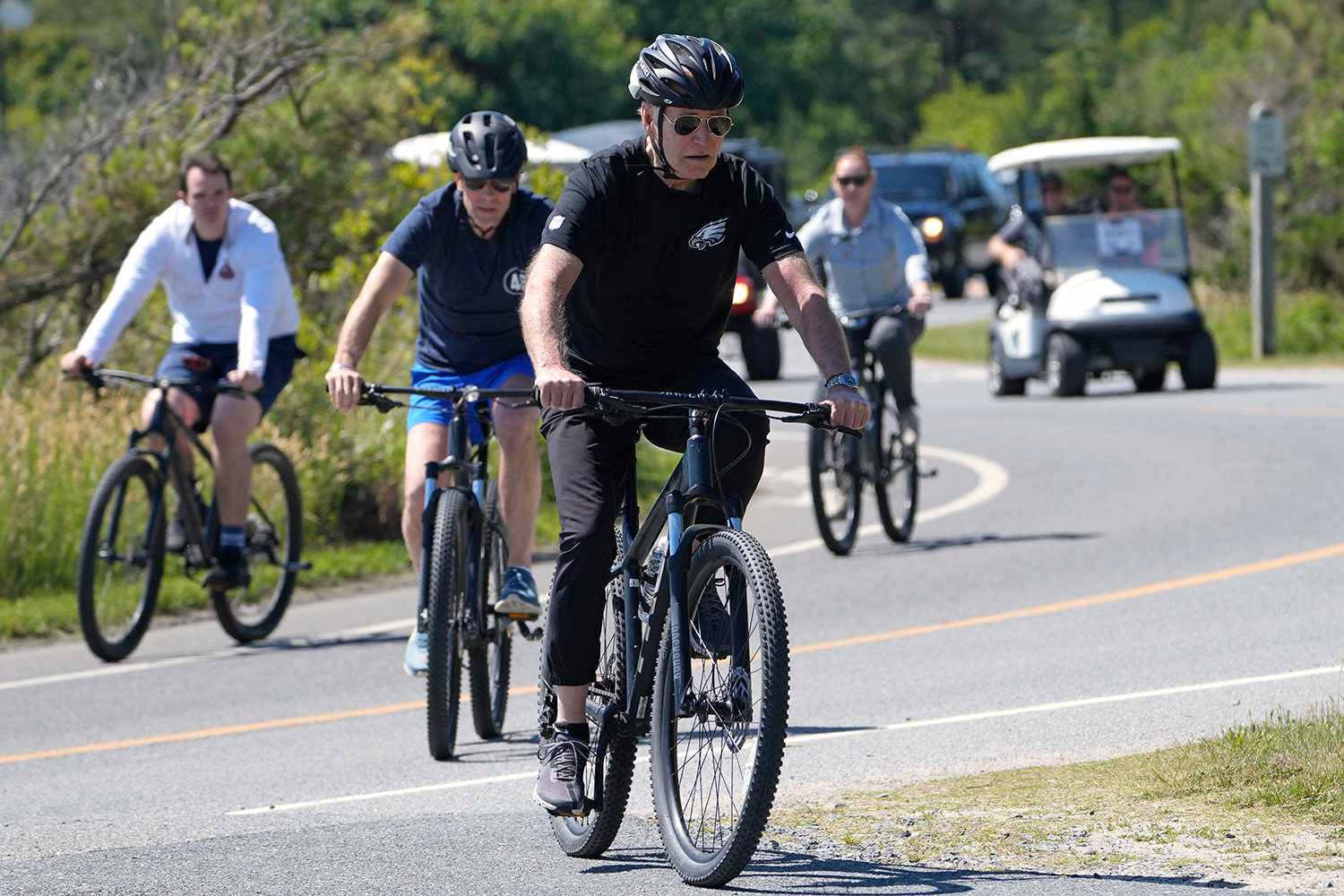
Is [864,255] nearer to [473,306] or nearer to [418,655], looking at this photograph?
[473,306]

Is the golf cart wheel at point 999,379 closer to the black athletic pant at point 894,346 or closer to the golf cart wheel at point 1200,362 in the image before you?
the golf cart wheel at point 1200,362

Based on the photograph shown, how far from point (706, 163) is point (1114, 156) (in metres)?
18.5

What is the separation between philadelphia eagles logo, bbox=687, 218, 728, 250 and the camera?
6121 mm

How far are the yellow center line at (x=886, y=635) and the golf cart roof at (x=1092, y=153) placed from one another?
38.5 feet

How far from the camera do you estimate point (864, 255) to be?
13.4 meters

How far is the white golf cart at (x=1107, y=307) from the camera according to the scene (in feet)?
73.0

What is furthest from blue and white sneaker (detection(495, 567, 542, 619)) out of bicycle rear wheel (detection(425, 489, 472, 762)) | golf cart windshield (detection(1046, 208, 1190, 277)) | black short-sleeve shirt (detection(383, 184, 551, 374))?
golf cart windshield (detection(1046, 208, 1190, 277))

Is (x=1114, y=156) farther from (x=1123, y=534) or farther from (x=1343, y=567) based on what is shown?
(x=1343, y=567)

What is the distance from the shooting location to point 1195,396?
22.2 m

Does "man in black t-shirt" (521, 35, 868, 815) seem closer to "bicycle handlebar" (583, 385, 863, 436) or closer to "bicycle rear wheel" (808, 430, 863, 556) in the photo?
"bicycle handlebar" (583, 385, 863, 436)

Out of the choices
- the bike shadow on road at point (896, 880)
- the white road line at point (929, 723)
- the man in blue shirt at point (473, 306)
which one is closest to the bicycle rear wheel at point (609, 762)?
the bike shadow on road at point (896, 880)

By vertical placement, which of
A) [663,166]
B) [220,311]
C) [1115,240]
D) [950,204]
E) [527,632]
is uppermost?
[950,204]

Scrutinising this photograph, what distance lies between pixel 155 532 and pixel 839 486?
12.9ft

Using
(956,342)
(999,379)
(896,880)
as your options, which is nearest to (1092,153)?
(999,379)
